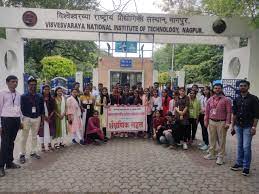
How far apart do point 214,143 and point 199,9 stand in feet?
27.9

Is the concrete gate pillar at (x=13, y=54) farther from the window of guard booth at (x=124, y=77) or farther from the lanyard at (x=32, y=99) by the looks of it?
the window of guard booth at (x=124, y=77)

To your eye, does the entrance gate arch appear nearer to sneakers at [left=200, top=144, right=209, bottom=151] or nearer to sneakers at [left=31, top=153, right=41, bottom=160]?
sneakers at [left=31, top=153, right=41, bottom=160]

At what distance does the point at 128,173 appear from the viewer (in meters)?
6.07

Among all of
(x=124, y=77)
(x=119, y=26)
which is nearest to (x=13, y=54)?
(x=119, y=26)

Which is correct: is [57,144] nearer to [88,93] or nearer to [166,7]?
[88,93]

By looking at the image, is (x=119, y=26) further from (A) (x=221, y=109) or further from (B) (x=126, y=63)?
(B) (x=126, y=63)

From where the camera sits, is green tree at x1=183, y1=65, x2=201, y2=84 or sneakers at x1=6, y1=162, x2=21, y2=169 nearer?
sneakers at x1=6, y1=162, x2=21, y2=169

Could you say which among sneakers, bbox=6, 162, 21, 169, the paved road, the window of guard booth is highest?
the window of guard booth

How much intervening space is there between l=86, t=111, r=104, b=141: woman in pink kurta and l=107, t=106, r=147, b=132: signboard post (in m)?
0.69

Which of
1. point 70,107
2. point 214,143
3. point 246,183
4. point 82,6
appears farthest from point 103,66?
point 246,183

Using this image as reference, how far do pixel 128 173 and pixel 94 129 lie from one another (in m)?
2.97

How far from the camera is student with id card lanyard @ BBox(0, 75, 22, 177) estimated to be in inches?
234

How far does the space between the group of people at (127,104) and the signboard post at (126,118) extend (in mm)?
169

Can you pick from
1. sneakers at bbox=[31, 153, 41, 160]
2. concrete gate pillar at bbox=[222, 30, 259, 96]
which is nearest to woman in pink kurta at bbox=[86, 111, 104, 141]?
sneakers at bbox=[31, 153, 41, 160]
